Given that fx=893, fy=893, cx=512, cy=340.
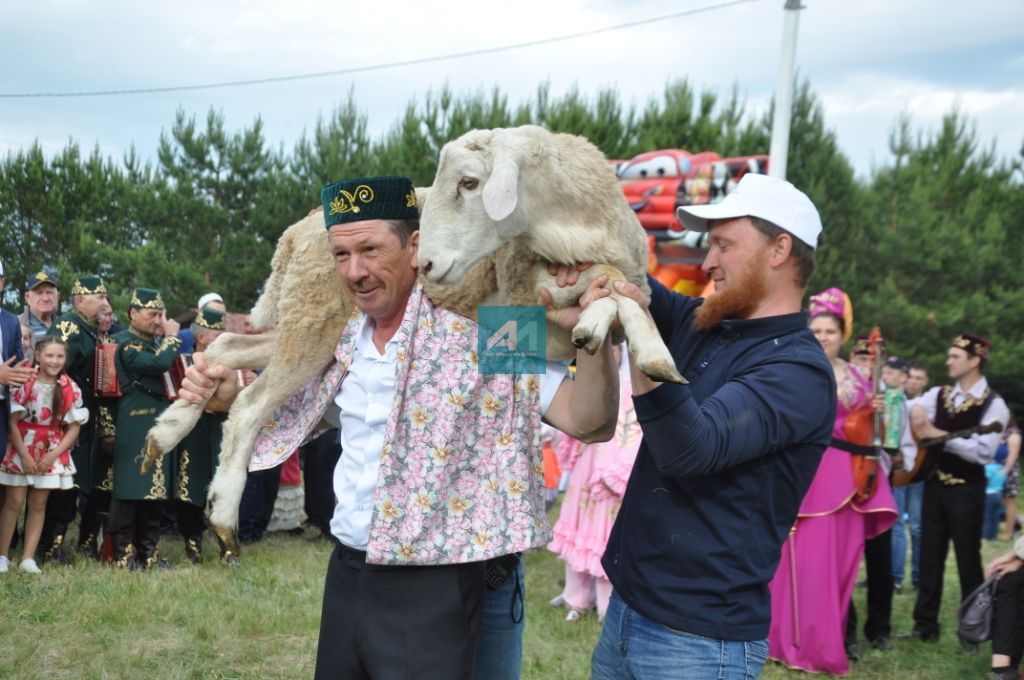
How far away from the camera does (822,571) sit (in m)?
5.36

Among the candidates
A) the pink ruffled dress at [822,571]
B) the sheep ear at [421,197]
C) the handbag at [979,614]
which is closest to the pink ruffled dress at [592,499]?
the pink ruffled dress at [822,571]

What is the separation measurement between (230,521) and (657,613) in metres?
1.44

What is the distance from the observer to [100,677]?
4.53 m

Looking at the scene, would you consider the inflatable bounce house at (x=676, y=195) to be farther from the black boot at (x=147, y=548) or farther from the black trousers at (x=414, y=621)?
the black trousers at (x=414, y=621)

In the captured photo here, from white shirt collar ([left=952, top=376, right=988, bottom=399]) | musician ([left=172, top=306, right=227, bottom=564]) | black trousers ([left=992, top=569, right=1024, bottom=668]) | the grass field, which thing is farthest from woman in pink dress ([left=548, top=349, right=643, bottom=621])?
musician ([left=172, top=306, right=227, bottom=564])

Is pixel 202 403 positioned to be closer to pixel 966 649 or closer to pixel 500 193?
pixel 500 193

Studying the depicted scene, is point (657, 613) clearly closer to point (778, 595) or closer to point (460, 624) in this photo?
point (460, 624)

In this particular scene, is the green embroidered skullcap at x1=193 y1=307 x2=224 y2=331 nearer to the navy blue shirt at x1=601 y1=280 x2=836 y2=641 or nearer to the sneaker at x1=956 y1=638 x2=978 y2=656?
the navy blue shirt at x1=601 y1=280 x2=836 y2=641

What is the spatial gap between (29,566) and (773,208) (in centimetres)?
601

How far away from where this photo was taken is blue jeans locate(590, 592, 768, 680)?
211 centimetres

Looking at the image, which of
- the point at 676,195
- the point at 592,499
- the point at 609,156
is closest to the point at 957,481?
the point at 592,499

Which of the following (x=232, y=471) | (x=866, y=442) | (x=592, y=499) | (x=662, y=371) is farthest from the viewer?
(x=592, y=499)

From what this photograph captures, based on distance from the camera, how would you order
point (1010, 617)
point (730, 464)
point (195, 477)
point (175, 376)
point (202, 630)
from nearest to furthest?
1. point (730, 464)
2. point (1010, 617)
3. point (202, 630)
4. point (175, 376)
5. point (195, 477)

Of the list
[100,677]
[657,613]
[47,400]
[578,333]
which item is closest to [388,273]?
[578,333]
